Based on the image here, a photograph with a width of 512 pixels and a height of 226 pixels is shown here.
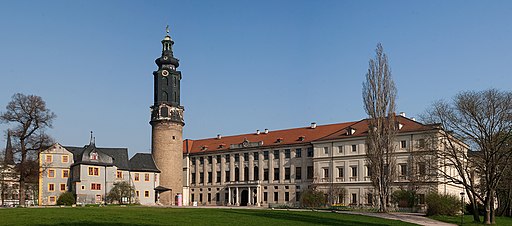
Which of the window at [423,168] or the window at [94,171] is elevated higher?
the window at [423,168]

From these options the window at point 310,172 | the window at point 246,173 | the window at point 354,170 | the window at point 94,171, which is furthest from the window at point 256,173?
the window at point 94,171

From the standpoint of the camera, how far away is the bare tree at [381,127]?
49.2m

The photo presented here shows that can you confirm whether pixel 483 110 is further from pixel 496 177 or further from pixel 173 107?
pixel 173 107

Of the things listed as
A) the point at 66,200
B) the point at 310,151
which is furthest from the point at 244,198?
the point at 66,200

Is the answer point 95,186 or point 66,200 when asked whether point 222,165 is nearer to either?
point 95,186

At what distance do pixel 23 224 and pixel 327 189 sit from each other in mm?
49711

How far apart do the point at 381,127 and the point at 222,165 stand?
3635cm

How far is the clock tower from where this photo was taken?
79.4m

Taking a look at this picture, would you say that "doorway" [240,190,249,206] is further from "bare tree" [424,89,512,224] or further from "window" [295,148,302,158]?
"bare tree" [424,89,512,224]

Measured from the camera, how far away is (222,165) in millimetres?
82438

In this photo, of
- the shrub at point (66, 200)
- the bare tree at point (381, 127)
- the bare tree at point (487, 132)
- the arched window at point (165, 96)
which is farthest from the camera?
the arched window at point (165, 96)

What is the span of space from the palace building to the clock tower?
0.48 ft

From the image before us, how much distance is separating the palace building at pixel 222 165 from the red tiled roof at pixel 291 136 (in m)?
0.17

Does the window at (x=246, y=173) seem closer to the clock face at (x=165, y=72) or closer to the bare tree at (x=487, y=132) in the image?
the clock face at (x=165, y=72)
